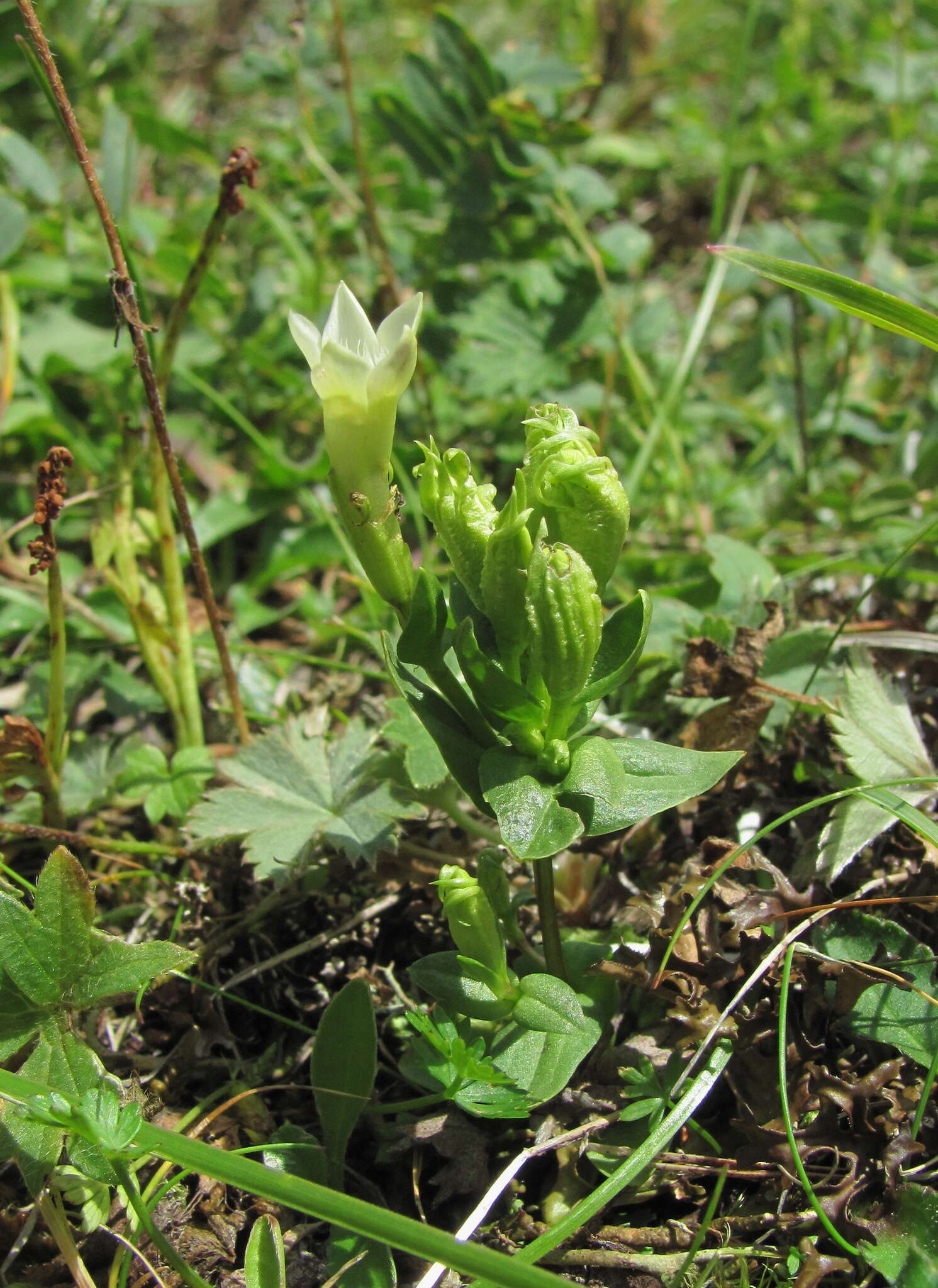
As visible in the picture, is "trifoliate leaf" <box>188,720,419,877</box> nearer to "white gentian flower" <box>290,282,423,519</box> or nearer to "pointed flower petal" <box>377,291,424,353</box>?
"white gentian flower" <box>290,282,423,519</box>

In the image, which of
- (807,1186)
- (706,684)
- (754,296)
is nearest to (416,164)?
(754,296)

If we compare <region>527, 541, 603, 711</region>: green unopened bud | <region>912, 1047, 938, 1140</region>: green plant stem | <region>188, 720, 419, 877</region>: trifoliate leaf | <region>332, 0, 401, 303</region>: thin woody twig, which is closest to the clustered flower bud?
<region>527, 541, 603, 711</region>: green unopened bud

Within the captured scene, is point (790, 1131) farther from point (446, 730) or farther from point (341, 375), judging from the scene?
point (341, 375)

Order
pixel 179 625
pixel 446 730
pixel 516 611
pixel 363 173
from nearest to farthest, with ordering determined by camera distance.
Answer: pixel 516 611 < pixel 446 730 < pixel 179 625 < pixel 363 173

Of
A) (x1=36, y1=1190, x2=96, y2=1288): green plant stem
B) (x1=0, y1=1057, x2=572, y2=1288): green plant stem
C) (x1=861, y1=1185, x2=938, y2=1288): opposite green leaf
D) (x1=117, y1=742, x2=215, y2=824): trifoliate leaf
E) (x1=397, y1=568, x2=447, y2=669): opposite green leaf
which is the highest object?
(x1=397, y1=568, x2=447, y2=669): opposite green leaf

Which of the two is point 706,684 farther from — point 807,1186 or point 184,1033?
point 184,1033

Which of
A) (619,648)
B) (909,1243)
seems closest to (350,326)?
(619,648)
